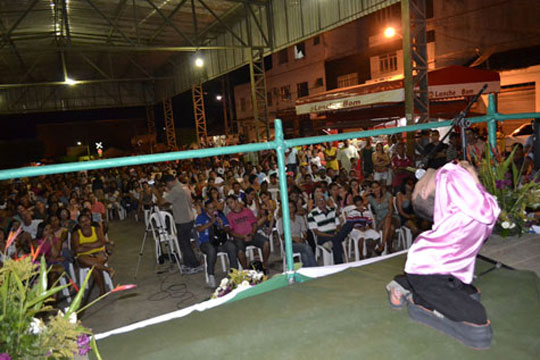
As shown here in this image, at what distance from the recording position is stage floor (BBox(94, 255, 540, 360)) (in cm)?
182

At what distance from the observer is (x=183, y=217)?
647 centimetres

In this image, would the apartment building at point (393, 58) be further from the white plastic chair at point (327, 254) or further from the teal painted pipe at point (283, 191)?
the teal painted pipe at point (283, 191)

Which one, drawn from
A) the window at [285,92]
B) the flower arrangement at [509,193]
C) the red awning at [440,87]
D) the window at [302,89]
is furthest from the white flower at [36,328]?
the window at [285,92]

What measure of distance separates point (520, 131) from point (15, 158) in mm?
30251

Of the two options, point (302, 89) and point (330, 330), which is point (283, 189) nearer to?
point (330, 330)

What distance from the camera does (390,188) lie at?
24.8 feet

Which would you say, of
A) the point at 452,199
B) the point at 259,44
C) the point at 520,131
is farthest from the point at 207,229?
the point at 520,131

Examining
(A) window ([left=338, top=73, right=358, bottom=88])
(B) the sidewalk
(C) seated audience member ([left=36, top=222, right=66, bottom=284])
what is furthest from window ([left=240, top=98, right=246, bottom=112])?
(B) the sidewalk

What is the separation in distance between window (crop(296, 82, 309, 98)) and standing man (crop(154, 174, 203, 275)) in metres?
19.2

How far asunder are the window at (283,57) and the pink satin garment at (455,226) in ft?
81.4

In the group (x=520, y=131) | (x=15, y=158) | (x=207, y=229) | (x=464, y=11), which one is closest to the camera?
(x=207, y=229)

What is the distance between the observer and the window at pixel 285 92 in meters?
25.6

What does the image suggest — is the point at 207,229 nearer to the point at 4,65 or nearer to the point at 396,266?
the point at 396,266

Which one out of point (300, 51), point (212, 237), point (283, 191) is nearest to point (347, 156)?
point (212, 237)
